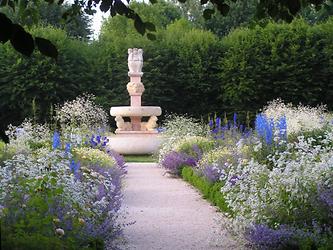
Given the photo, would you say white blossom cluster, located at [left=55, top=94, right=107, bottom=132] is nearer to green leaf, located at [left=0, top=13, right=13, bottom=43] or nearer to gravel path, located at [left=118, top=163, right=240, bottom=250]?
gravel path, located at [left=118, top=163, right=240, bottom=250]

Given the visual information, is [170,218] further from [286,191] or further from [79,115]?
[79,115]

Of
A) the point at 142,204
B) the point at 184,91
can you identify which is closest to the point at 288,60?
the point at 184,91

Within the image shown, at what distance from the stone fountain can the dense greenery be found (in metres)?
2.18

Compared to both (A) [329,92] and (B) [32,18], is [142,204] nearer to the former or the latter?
(B) [32,18]

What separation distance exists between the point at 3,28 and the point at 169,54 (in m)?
22.8

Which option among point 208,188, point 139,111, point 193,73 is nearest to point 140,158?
point 139,111

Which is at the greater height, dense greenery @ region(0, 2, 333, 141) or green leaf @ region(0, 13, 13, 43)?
dense greenery @ region(0, 2, 333, 141)

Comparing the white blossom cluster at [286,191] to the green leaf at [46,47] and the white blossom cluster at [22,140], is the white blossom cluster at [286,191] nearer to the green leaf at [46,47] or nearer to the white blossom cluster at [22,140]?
the green leaf at [46,47]

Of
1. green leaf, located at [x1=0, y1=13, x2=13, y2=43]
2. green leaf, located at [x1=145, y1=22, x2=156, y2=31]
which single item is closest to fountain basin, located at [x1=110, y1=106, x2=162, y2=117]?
green leaf, located at [x1=145, y1=22, x2=156, y2=31]

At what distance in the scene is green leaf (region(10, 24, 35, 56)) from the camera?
2057mm

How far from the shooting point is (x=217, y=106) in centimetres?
2428

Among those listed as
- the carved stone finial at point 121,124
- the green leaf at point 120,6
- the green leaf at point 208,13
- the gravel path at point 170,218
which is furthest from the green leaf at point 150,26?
the carved stone finial at point 121,124

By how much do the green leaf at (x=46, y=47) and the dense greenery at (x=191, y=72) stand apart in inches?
811

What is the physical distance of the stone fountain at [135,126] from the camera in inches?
729
